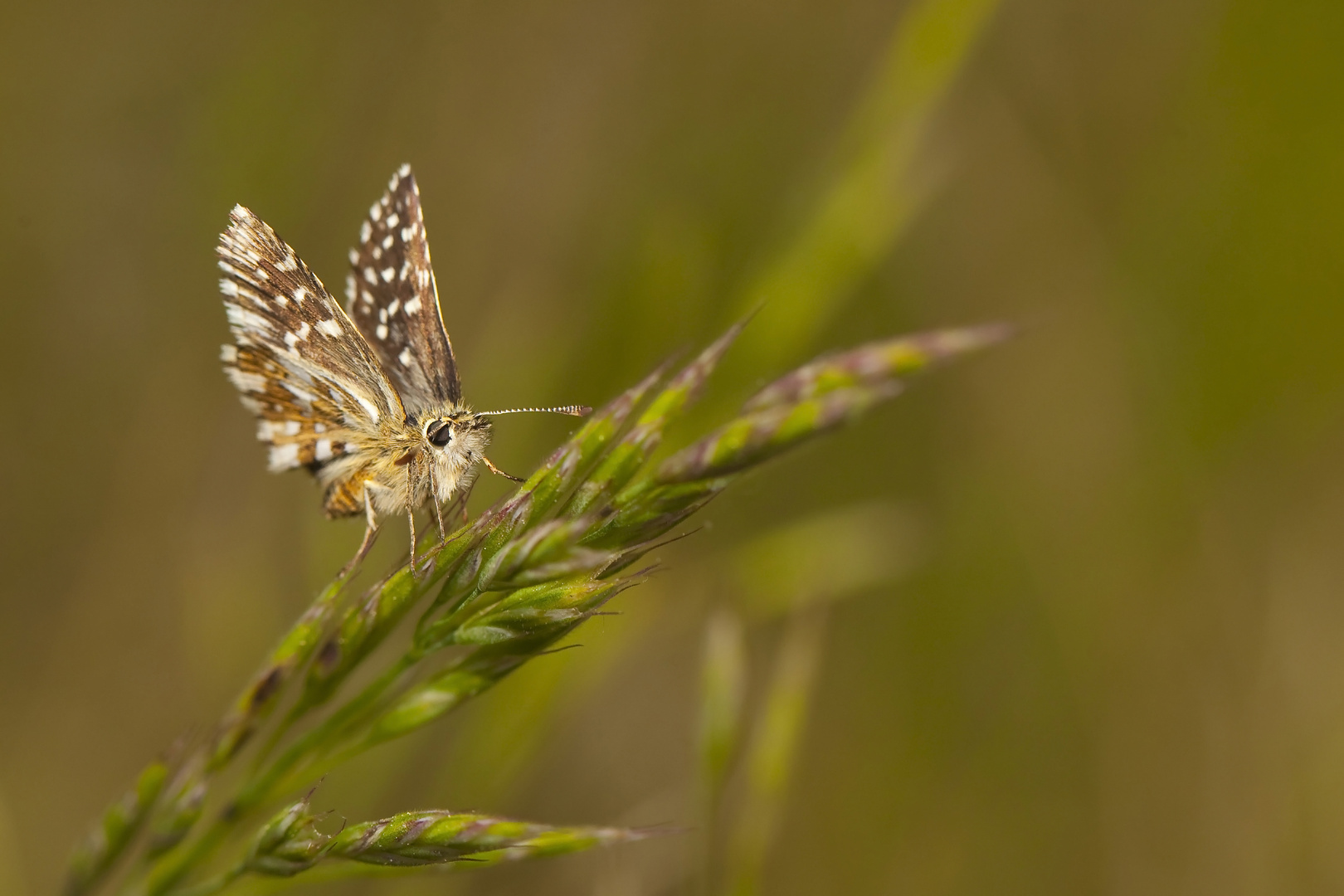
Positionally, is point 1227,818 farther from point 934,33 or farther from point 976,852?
point 934,33

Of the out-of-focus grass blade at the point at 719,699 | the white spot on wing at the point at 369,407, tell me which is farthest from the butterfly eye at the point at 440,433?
the out-of-focus grass blade at the point at 719,699

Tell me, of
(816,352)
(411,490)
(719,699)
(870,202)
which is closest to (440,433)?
(411,490)

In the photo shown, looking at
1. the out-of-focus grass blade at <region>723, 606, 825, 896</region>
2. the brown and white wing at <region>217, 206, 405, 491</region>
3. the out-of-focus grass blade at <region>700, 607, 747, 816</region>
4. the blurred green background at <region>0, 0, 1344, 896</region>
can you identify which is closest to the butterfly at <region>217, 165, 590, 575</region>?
the brown and white wing at <region>217, 206, 405, 491</region>

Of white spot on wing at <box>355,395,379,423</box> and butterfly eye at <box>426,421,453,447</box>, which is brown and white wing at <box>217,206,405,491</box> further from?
butterfly eye at <box>426,421,453,447</box>

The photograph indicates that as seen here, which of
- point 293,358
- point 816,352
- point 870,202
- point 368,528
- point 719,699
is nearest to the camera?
point 719,699

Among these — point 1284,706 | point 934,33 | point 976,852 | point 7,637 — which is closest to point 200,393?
point 7,637

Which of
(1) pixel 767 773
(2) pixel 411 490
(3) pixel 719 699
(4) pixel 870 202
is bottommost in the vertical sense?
(1) pixel 767 773

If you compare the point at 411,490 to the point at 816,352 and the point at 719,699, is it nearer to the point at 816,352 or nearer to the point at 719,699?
the point at 719,699
